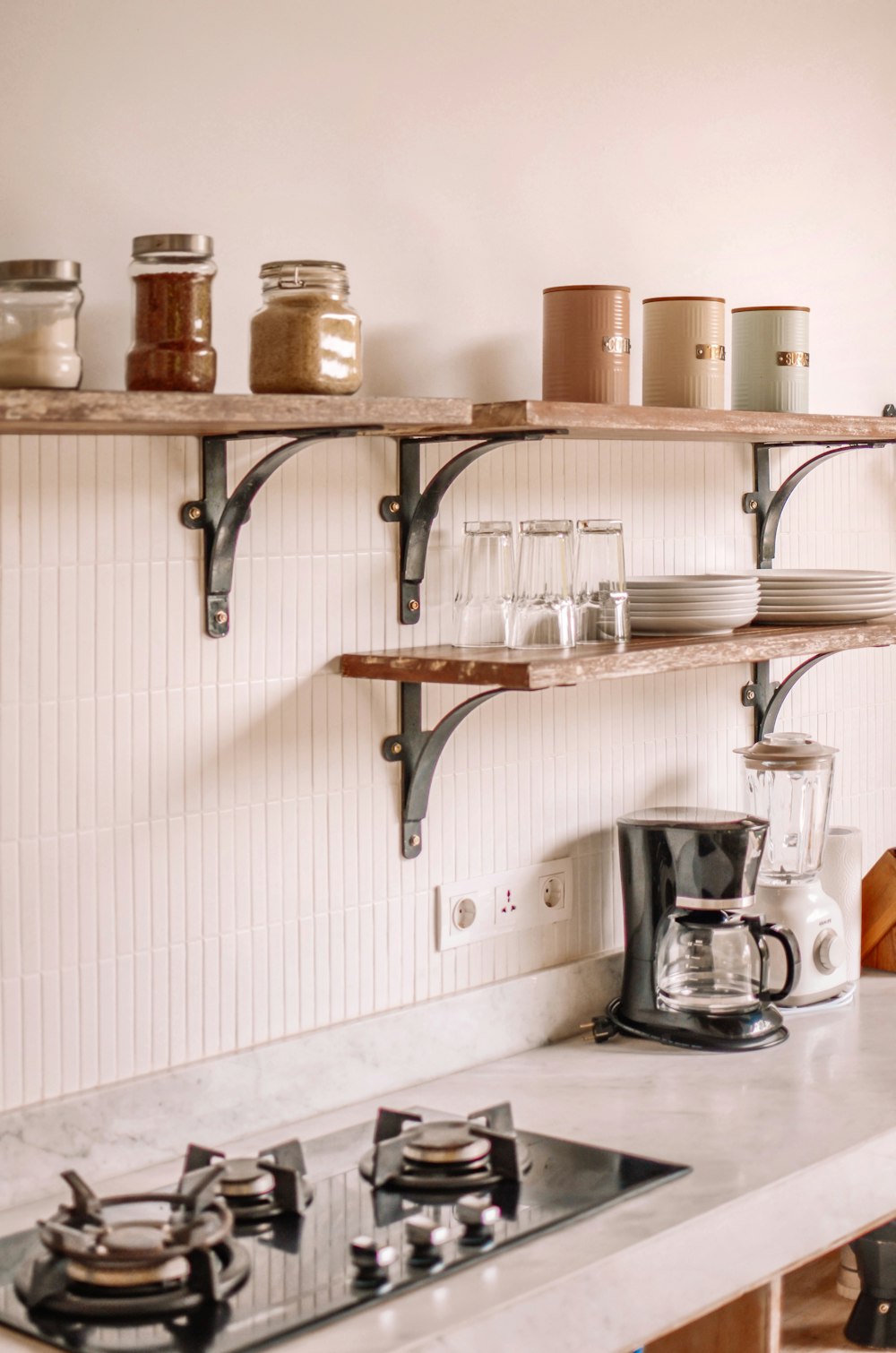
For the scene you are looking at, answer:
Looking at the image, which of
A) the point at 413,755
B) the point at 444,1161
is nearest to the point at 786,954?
the point at 413,755

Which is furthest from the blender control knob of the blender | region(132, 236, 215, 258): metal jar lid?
region(132, 236, 215, 258): metal jar lid

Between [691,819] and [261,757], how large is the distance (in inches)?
25.1

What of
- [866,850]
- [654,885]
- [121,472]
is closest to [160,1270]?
[121,472]

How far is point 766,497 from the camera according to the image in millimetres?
2510

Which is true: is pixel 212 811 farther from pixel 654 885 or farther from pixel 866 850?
pixel 866 850

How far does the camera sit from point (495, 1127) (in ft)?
5.74

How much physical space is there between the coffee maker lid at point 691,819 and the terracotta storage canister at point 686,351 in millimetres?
547

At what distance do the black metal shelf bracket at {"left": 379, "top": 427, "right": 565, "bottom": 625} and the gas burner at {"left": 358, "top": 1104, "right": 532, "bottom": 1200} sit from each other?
64cm

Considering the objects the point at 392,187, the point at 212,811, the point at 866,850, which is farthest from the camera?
the point at 866,850

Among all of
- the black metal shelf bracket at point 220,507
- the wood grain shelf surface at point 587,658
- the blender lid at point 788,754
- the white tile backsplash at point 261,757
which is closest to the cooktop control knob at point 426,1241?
the white tile backsplash at point 261,757

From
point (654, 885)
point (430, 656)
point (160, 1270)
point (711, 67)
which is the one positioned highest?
point (711, 67)

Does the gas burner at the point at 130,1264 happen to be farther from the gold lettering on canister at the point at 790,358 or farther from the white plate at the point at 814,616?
the gold lettering on canister at the point at 790,358

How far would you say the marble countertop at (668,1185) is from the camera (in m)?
1.42

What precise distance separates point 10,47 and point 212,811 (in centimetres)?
82
